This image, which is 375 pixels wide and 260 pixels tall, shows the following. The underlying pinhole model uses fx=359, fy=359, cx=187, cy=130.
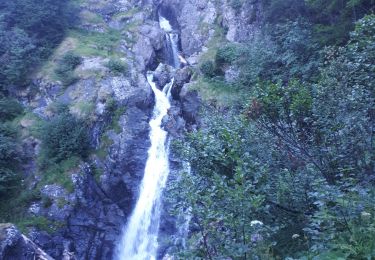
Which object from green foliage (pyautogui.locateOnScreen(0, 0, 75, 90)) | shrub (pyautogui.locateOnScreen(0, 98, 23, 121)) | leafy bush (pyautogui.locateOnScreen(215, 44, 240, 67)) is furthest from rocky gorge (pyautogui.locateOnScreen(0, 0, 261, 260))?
leafy bush (pyautogui.locateOnScreen(215, 44, 240, 67))

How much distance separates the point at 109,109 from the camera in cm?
1730

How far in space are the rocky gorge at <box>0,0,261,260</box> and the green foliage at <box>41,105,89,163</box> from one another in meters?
0.55

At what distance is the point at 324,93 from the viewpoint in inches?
247

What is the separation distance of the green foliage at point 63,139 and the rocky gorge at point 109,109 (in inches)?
21.7

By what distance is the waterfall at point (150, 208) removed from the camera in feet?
47.0

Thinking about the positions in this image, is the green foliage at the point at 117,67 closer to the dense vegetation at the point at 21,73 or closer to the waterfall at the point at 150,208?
the dense vegetation at the point at 21,73

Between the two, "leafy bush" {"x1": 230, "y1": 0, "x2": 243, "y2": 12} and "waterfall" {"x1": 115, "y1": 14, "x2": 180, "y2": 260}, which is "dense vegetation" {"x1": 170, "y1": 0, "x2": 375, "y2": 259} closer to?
"waterfall" {"x1": 115, "y1": 14, "x2": 180, "y2": 260}

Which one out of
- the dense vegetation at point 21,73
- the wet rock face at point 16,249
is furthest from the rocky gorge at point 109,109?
the dense vegetation at point 21,73

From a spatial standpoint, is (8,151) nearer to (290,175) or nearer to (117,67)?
(117,67)

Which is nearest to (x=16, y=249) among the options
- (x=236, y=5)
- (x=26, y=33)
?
(x=26, y=33)

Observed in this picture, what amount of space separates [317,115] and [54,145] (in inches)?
478

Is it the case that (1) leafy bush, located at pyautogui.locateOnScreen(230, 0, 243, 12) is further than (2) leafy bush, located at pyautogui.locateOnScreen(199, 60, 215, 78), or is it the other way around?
(1) leafy bush, located at pyautogui.locateOnScreen(230, 0, 243, 12)

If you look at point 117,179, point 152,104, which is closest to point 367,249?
point 117,179

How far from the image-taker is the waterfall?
14.3 m
